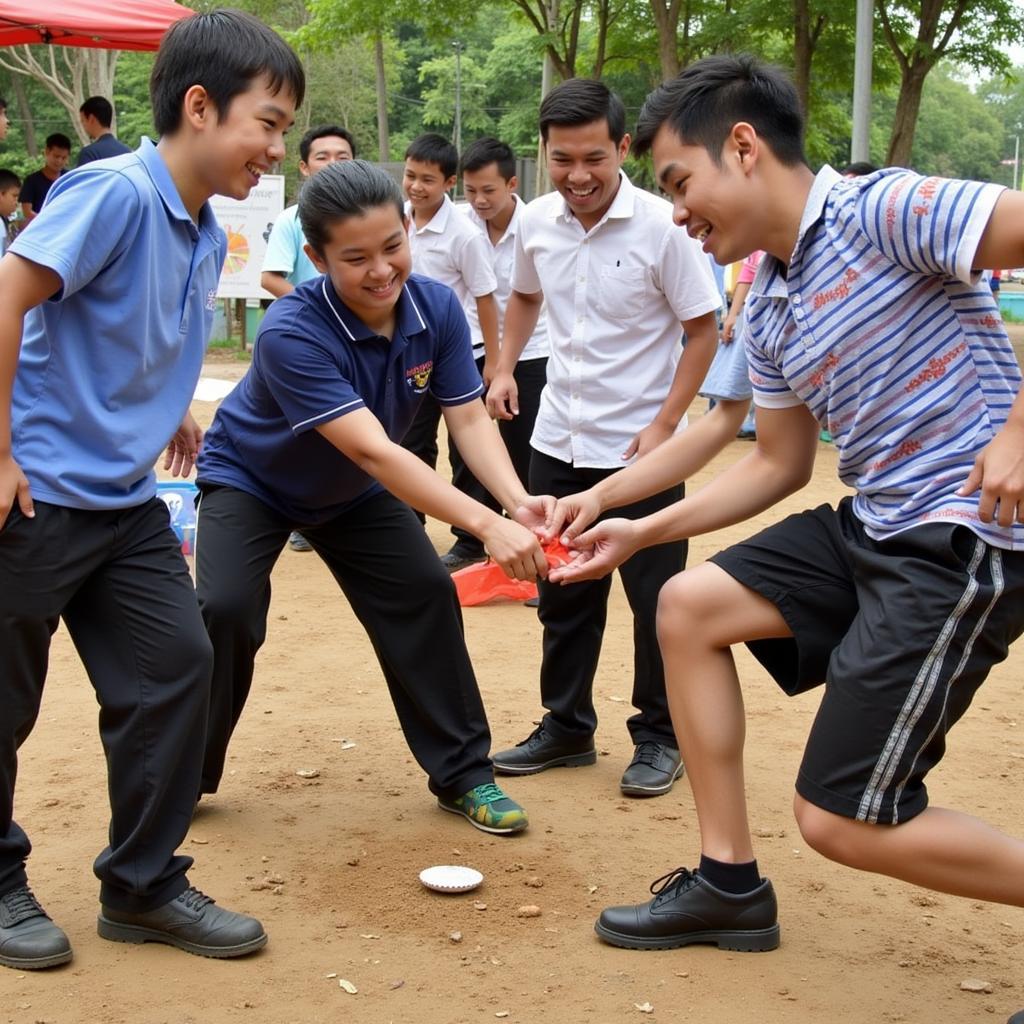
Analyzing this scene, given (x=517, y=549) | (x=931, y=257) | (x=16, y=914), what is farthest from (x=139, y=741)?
(x=931, y=257)

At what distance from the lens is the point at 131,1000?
3.19m

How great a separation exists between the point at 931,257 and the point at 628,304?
7.06 feet

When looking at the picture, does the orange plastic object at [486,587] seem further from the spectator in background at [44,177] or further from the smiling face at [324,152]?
the spectator in background at [44,177]

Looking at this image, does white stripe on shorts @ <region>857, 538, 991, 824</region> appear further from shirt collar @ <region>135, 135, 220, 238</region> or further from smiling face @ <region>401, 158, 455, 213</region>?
smiling face @ <region>401, 158, 455, 213</region>

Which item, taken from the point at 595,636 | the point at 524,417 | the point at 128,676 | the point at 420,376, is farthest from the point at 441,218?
the point at 128,676

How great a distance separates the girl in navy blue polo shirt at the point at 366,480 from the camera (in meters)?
3.77

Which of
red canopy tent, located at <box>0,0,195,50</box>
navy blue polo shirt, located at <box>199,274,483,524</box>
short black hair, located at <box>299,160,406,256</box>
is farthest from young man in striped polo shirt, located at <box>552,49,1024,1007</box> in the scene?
red canopy tent, located at <box>0,0,195,50</box>

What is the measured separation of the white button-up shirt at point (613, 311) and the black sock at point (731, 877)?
172 centimetres

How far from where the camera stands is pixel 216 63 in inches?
128

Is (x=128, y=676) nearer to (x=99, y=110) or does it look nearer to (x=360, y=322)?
(x=360, y=322)

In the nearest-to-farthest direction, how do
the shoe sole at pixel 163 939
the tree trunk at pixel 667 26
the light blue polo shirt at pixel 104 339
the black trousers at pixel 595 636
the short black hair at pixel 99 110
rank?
1. the light blue polo shirt at pixel 104 339
2. the shoe sole at pixel 163 939
3. the black trousers at pixel 595 636
4. the short black hair at pixel 99 110
5. the tree trunk at pixel 667 26

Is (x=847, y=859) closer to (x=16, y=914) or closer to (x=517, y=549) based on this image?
(x=517, y=549)

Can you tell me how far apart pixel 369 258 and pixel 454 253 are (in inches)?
155

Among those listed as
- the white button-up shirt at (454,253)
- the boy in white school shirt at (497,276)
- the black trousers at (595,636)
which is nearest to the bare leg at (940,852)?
the black trousers at (595,636)
